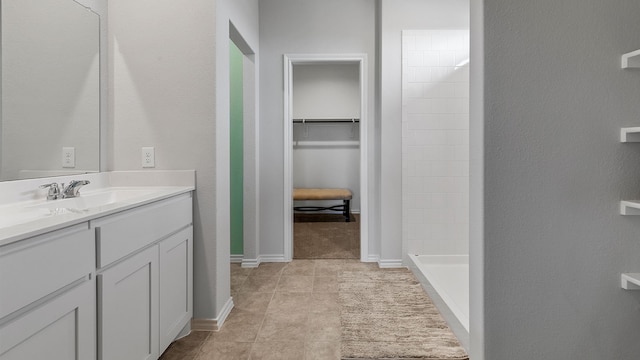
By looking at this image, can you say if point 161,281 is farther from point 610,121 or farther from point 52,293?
point 610,121

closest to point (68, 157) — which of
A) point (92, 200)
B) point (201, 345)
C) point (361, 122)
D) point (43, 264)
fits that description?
point (92, 200)

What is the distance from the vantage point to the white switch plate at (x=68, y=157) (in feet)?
6.44

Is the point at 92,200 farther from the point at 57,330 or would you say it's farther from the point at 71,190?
the point at 57,330

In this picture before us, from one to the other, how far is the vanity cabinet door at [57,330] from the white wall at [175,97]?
0.99 metres

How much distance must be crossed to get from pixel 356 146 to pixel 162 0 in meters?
4.96

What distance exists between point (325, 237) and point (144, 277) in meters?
3.43

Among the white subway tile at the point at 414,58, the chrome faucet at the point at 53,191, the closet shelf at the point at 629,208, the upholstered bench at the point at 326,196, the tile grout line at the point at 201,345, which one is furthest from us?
the upholstered bench at the point at 326,196

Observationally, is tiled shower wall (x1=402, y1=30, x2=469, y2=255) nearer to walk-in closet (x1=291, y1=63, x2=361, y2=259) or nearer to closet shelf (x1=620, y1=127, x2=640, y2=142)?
closet shelf (x1=620, y1=127, x2=640, y2=142)

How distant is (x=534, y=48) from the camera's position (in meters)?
1.61

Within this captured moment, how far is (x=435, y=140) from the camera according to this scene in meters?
3.58

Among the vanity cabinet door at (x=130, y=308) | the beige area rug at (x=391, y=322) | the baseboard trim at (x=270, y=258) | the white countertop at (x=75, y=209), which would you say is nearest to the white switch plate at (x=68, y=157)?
the white countertop at (x=75, y=209)

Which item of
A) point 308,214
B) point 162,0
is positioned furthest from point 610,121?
point 308,214

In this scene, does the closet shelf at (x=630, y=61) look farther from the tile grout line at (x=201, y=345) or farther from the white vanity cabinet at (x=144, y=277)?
the tile grout line at (x=201, y=345)

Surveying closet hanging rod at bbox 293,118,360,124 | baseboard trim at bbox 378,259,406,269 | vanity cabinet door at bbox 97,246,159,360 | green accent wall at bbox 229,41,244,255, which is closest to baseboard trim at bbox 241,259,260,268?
green accent wall at bbox 229,41,244,255
